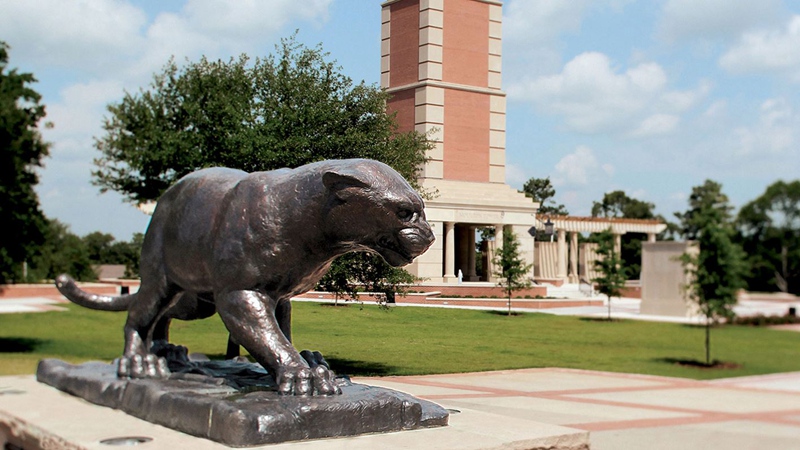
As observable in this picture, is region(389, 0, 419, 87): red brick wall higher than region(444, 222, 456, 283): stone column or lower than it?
higher

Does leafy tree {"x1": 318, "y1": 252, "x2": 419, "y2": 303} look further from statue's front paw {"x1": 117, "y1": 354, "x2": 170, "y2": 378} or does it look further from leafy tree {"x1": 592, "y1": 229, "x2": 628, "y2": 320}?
leafy tree {"x1": 592, "y1": 229, "x2": 628, "y2": 320}

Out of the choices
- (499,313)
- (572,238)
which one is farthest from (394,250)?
(572,238)

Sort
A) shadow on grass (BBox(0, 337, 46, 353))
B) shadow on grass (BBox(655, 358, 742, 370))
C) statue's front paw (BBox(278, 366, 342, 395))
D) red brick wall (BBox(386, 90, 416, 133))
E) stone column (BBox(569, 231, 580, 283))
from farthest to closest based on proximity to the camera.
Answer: stone column (BBox(569, 231, 580, 283)), red brick wall (BBox(386, 90, 416, 133)), shadow on grass (BBox(0, 337, 46, 353)), shadow on grass (BBox(655, 358, 742, 370)), statue's front paw (BBox(278, 366, 342, 395))

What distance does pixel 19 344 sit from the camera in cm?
1797

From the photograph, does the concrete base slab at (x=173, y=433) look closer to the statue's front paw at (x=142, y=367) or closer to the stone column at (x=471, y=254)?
the statue's front paw at (x=142, y=367)

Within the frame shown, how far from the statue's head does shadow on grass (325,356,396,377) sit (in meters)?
8.57

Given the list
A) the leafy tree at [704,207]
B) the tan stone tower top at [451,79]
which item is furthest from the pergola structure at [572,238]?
the leafy tree at [704,207]

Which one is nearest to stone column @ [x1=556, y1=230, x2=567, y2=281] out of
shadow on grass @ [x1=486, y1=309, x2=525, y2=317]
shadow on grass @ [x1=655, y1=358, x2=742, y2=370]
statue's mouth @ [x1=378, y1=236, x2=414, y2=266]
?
shadow on grass @ [x1=486, y1=309, x2=525, y2=317]

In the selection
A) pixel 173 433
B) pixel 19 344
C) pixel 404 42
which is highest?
pixel 404 42

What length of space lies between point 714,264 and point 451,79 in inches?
658

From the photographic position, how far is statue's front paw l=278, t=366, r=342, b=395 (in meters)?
4.34

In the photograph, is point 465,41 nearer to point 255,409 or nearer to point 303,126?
point 303,126

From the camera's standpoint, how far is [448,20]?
29.8 m

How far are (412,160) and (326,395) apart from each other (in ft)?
29.7
